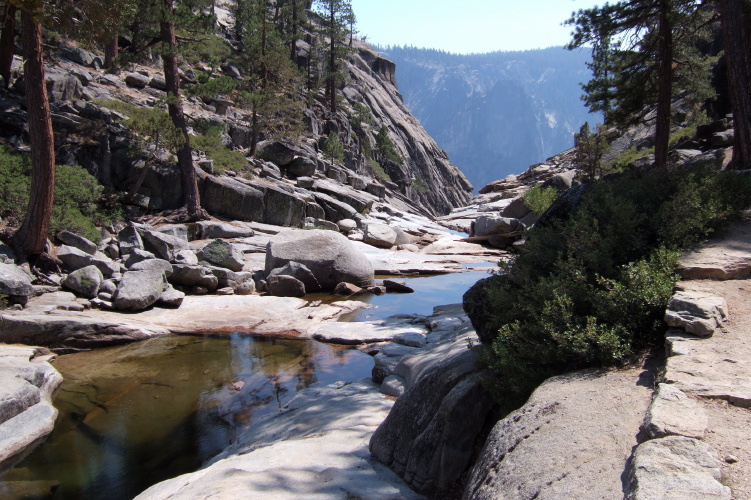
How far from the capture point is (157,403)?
718 centimetres

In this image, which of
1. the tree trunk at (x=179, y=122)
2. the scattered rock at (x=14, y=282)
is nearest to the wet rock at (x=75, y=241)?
the scattered rock at (x=14, y=282)

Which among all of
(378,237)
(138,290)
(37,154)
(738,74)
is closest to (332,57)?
(378,237)

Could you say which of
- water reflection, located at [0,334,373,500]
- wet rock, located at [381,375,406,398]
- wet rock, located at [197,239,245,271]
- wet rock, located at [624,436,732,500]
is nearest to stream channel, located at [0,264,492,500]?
water reflection, located at [0,334,373,500]

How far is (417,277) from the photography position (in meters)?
16.8

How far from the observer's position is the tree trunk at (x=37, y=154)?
10984 millimetres

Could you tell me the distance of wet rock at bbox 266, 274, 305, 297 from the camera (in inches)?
518

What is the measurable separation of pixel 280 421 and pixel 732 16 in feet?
36.9

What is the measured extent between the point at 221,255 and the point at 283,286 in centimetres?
232

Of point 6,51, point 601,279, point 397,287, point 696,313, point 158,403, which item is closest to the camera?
point 696,313

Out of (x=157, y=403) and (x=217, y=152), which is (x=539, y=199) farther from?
(x=157, y=403)

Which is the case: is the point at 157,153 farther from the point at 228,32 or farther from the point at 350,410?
the point at 228,32

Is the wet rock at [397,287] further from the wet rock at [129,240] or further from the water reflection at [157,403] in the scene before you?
the wet rock at [129,240]

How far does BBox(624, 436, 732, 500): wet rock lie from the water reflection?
503 cm

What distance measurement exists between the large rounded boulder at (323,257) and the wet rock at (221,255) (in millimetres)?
926
